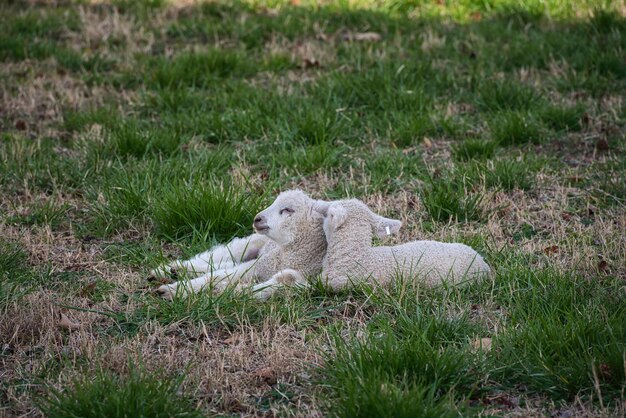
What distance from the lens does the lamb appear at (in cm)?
485

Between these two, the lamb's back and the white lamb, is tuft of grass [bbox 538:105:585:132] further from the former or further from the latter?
the white lamb

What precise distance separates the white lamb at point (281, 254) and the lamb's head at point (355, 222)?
0.13 meters

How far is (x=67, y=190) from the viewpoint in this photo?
261 inches

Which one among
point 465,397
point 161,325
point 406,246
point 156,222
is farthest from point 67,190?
point 465,397

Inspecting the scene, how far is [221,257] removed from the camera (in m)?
5.42

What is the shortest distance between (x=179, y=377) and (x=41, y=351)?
2.99 ft

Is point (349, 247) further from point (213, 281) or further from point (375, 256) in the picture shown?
point (213, 281)

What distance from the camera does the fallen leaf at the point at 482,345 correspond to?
4148 millimetres

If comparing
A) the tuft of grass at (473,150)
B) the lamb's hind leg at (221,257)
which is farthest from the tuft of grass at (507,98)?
the lamb's hind leg at (221,257)

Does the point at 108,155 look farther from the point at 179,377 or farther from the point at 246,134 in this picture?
the point at 179,377

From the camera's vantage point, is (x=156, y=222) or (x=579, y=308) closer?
(x=579, y=308)

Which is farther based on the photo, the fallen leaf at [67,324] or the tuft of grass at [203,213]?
the tuft of grass at [203,213]

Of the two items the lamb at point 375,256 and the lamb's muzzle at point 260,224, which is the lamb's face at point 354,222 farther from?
the lamb's muzzle at point 260,224

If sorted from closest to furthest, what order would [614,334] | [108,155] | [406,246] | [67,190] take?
[614,334]
[406,246]
[67,190]
[108,155]
